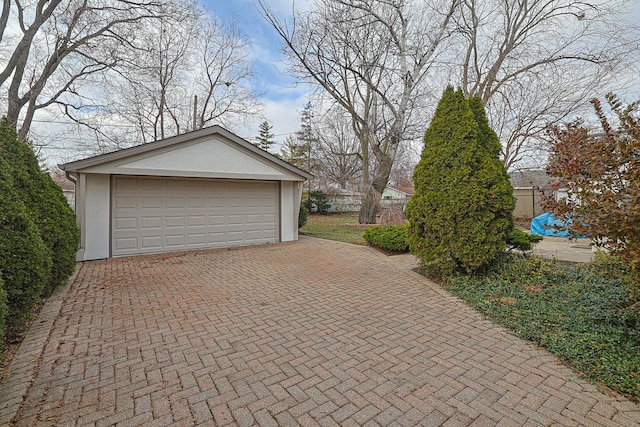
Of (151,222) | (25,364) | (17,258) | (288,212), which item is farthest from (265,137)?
(25,364)

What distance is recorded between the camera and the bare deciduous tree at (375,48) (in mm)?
10609

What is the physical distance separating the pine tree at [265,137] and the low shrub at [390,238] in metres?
25.1

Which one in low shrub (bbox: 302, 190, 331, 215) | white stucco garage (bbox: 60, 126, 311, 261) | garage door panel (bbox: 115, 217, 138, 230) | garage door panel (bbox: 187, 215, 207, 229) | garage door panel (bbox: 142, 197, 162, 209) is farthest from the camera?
low shrub (bbox: 302, 190, 331, 215)

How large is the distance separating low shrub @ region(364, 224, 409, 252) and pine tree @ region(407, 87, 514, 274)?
2.25 metres

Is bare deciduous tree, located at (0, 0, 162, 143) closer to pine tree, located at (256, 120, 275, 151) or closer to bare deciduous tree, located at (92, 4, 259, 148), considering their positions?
→ bare deciduous tree, located at (92, 4, 259, 148)

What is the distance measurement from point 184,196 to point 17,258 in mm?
5447

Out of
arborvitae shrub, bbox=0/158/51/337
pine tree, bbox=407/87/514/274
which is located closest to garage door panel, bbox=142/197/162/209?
arborvitae shrub, bbox=0/158/51/337

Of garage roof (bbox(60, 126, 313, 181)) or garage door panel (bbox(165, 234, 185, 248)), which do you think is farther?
garage door panel (bbox(165, 234, 185, 248))

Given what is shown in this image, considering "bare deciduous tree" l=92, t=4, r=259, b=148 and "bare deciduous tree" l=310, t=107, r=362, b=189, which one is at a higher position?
"bare deciduous tree" l=92, t=4, r=259, b=148

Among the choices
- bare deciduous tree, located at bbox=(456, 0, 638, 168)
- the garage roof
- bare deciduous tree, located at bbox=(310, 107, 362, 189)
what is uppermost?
bare deciduous tree, located at bbox=(456, 0, 638, 168)

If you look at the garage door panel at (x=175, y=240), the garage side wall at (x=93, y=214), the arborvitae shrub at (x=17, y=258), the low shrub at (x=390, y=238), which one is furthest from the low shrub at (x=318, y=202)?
the arborvitae shrub at (x=17, y=258)

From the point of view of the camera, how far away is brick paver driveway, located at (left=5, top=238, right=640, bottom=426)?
2.10 meters

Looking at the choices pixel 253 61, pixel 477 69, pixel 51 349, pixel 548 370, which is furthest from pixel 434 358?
pixel 253 61

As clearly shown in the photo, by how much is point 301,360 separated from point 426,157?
4485mm
